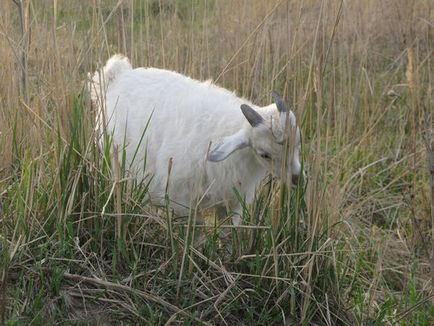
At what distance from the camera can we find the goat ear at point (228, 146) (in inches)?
130

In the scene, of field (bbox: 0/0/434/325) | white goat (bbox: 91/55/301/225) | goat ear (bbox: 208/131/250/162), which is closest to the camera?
field (bbox: 0/0/434/325)

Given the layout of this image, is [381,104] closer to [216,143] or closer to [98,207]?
[216,143]

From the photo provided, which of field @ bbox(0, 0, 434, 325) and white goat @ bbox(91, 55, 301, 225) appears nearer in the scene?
field @ bbox(0, 0, 434, 325)

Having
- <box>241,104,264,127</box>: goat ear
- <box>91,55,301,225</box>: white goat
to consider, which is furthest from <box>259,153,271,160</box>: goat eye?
<box>241,104,264,127</box>: goat ear

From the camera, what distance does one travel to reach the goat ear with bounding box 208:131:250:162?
3307 mm

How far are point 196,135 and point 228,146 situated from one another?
1.28 feet

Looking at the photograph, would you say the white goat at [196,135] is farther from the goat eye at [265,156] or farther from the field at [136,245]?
the field at [136,245]

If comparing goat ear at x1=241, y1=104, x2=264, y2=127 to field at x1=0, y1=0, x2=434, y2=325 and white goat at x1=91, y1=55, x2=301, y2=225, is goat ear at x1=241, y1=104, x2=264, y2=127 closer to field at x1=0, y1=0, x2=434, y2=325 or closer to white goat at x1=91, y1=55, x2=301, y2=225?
white goat at x1=91, y1=55, x2=301, y2=225

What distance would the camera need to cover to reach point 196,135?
147 inches

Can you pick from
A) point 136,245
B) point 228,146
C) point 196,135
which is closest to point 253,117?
point 228,146

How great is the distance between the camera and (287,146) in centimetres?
312

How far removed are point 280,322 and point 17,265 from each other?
3.39 ft

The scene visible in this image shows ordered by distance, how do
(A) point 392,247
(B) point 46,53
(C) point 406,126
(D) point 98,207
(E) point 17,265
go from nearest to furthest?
(E) point 17,265, (D) point 98,207, (B) point 46,53, (A) point 392,247, (C) point 406,126

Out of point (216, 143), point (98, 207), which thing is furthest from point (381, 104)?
→ point (98, 207)
